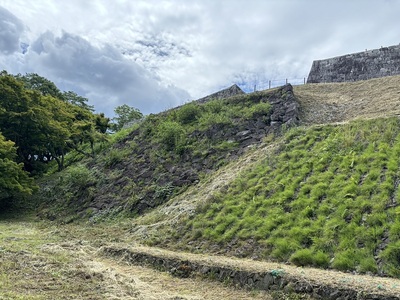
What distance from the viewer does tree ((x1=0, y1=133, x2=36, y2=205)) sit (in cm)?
1658

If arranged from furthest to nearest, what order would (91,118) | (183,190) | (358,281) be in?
(91,118) < (183,190) < (358,281)

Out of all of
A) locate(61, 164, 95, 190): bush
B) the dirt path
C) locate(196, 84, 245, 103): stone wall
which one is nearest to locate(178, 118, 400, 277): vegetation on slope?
the dirt path

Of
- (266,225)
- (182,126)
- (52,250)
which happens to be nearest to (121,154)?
(182,126)

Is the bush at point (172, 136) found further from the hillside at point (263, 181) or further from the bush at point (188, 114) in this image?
the bush at point (188, 114)

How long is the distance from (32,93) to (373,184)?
20492 mm

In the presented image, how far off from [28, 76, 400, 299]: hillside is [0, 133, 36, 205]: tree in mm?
1606

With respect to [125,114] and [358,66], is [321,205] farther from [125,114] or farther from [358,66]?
[125,114]

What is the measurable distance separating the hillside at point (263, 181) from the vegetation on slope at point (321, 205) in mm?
29

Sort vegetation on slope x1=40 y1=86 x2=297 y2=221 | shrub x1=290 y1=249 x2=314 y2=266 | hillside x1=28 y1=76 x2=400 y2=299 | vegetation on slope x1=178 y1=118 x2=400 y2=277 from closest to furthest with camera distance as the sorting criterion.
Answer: vegetation on slope x1=178 y1=118 x2=400 y2=277
shrub x1=290 y1=249 x2=314 y2=266
hillside x1=28 y1=76 x2=400 y2=299
vegetation on slope x1=40 y1=86 x2=297 y2=221

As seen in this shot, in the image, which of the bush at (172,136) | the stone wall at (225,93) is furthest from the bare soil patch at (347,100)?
the bush at (172,136)

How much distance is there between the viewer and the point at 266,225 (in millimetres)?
8812

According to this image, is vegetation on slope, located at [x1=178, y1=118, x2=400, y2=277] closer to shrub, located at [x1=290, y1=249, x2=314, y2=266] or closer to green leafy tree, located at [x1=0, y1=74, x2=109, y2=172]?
shrub, located at [x1=290, y1=249, x2=314, y2=266]

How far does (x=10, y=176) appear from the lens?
55.3 feet

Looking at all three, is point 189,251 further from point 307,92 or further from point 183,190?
point 307,92
